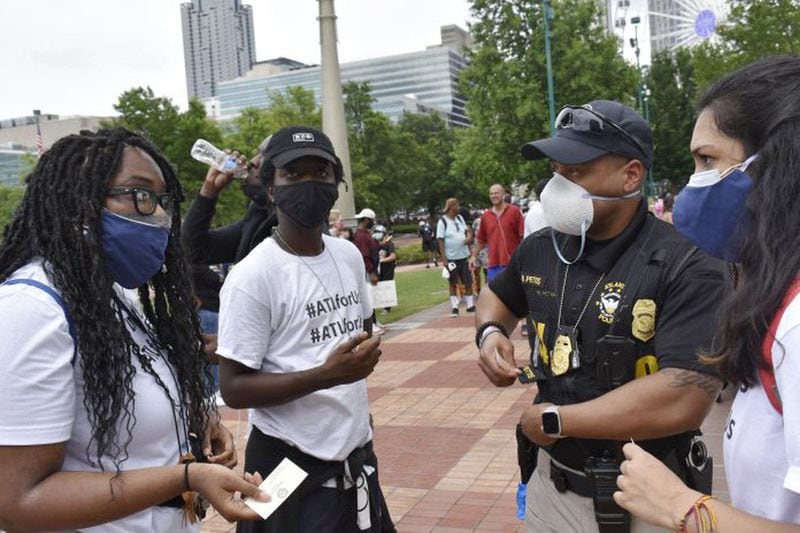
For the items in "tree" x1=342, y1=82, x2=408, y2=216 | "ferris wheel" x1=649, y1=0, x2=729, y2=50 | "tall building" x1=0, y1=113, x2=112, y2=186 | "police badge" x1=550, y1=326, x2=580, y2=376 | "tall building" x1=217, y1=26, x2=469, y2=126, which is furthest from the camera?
"tall building" x1=217, y1=26, x2=469, y2=126

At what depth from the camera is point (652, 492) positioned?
1509 mm

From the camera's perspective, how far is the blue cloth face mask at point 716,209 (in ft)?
5.26

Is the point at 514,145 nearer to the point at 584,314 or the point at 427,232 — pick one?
the point at 427,232

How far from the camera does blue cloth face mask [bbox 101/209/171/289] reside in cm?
199

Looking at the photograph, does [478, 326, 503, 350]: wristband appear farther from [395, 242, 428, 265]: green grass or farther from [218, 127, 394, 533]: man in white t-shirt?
[395, 242, 428, 265]: green grass

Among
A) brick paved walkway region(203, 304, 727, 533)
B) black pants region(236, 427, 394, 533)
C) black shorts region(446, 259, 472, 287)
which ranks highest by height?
black pants region(236, 427, 394, 533)

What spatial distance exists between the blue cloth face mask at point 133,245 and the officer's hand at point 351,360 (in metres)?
0.72

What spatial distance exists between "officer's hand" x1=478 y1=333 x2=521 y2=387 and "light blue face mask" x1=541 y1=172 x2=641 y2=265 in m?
0.39

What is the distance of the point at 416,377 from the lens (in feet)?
28.7

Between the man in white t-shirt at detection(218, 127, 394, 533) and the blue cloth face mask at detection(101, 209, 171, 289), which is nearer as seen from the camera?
the blue cloth face mask at detection(101, 209, 171, 289)

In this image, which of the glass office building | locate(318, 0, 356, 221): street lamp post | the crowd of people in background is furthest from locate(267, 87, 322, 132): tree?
the glass office building

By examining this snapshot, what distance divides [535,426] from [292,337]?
0.99 metres

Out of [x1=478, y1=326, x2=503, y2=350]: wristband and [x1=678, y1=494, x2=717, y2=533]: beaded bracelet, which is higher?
[x1=478, y1=326, x2=503, y2=350]: wristband

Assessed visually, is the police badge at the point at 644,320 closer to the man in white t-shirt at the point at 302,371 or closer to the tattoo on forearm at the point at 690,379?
the tattoo on forearm at the point at 690,379
